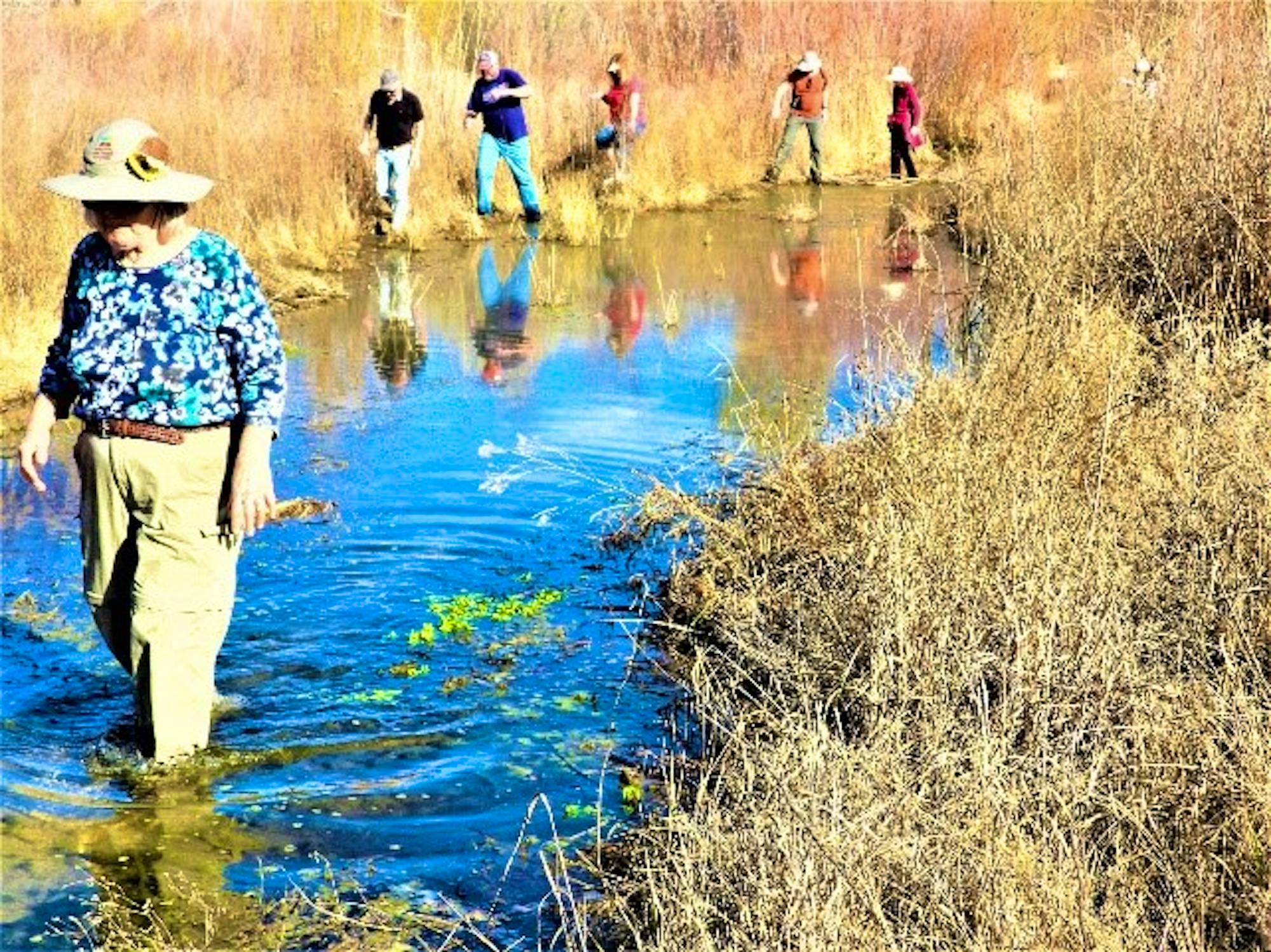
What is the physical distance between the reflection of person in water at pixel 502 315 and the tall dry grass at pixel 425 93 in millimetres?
1264

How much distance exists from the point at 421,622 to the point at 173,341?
2107mm

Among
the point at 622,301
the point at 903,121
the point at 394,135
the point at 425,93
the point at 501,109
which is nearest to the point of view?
the point at 622,301

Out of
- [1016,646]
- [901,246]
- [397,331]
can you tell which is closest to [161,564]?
[1016,646]

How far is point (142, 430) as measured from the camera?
531cm

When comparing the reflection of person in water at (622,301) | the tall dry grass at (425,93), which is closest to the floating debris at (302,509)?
the tall dry grass at (425,93)

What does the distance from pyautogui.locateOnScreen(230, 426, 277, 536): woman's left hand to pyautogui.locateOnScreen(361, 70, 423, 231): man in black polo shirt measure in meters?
12.2

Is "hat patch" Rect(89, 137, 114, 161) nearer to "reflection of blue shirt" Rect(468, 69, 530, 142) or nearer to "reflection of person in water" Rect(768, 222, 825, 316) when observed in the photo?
"reflection of person in water" Rect(768, 222, 825, 316)

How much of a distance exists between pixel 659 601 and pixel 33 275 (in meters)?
5.95

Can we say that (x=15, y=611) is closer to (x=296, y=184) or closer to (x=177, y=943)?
(x=177, y=943)

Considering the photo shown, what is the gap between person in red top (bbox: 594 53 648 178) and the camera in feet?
66.2

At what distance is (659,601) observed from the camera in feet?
23.6

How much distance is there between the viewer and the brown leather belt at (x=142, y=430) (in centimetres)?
531

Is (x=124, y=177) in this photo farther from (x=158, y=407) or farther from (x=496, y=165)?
(x=496, y=165)

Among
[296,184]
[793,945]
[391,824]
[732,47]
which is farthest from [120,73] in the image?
[793,945]
